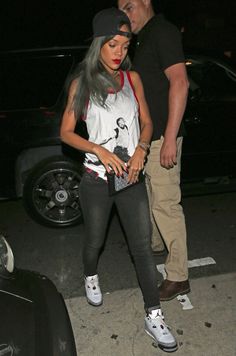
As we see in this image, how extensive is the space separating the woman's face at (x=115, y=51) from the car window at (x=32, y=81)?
5.98 feet

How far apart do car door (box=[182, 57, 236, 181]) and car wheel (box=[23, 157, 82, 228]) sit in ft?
3.59

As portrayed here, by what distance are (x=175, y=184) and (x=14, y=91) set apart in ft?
6.40

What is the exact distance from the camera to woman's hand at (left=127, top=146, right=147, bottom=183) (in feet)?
8.54

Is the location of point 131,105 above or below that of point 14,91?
above

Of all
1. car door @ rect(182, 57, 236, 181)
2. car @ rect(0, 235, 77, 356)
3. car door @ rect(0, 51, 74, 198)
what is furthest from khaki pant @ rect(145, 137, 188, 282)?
car door @ rect(0, 51, 74, 198)

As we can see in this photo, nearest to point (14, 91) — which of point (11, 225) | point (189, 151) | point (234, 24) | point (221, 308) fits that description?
point (11, 225)

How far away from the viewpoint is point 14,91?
4312 millimetres

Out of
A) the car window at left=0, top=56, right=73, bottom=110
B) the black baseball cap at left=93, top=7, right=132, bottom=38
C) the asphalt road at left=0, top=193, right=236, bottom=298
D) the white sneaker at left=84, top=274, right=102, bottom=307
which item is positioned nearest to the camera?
the black baseball cap at left=93, top=7, right=132, bottom=38

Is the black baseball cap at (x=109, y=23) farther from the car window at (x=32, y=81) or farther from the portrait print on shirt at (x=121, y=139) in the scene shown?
the car window at (x=32, y=81)

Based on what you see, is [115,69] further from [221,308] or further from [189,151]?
[189,151]

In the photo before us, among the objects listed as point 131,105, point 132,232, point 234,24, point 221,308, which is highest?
point 131,105

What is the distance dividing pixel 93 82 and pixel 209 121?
7.13 ft

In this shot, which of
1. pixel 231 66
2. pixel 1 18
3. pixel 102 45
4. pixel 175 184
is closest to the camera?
pixel 102 45

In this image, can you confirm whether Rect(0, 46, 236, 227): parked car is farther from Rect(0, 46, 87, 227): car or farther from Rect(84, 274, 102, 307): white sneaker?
Rect(84, 274, 102, 307): white sneaker
